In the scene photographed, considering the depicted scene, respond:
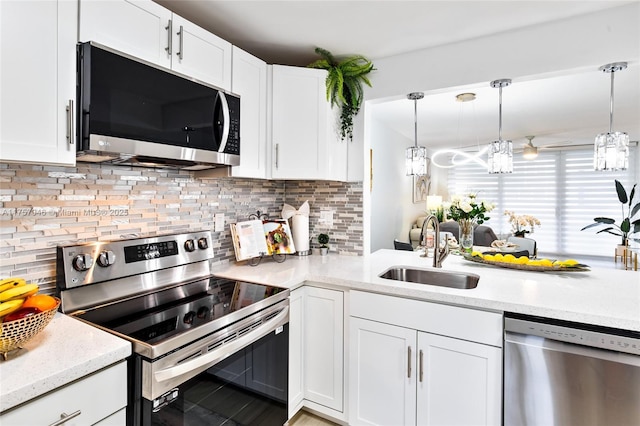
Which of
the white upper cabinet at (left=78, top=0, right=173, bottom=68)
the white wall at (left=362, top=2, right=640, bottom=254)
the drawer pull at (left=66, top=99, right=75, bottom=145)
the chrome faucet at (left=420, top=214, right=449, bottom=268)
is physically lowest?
the chrome faucet at (left=420, top=214, right=449, bottom=268)

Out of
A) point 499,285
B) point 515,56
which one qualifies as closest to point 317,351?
point 499,285

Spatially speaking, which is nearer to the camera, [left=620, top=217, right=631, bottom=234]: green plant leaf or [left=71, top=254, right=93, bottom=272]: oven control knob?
[left=71, top=254, right=93, bottom=272]: oven control knob

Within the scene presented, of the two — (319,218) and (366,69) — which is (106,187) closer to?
(319,218)

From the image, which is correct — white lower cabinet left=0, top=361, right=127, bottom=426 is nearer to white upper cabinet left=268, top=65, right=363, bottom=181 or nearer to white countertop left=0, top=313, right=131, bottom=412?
white countertop left=0, top=313, right=131, bottom=412

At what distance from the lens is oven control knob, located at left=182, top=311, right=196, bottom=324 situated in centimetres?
133

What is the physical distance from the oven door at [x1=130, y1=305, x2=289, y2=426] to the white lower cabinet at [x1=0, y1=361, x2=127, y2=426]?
0.18ft

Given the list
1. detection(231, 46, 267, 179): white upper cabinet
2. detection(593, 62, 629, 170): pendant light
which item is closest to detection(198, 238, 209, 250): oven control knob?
detection(231, 46, 267, 179): white upper cabinet

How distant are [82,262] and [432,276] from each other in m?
1.84

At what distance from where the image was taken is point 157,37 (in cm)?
151

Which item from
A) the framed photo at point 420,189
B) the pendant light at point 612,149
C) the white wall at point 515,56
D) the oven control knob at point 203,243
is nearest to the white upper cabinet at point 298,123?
the white wall at point 515,56

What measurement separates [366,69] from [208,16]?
3.44 feet

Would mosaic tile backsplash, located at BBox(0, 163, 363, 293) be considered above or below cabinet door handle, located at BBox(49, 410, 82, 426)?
above

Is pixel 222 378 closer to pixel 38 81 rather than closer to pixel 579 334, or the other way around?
pixel 38 81

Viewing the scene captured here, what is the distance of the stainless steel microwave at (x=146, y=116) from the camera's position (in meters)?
1.23
